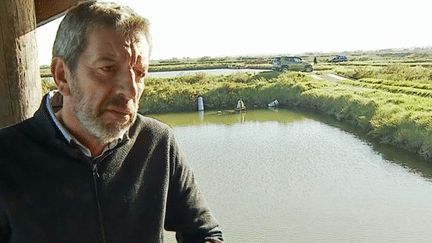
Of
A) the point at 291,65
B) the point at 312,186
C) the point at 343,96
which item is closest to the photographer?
the point at 312,186

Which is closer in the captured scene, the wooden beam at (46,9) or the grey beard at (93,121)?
the grey beard at (93,121)

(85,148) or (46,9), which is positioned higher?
(46,9)

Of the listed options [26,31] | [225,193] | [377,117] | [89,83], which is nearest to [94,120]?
[89,83]

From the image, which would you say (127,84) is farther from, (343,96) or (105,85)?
(343,96)

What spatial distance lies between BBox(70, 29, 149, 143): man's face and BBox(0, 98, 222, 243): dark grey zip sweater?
8cm

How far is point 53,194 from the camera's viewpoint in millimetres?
998

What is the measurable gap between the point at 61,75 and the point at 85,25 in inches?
5.6

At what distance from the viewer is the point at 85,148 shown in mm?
1046

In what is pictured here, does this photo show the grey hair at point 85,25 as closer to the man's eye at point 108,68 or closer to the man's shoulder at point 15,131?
the man's eye at point 108,68

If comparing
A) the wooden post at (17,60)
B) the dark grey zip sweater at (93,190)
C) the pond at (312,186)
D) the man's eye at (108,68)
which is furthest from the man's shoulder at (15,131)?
the pond at (312,186)

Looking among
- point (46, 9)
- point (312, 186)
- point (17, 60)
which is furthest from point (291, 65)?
point (17, 60)

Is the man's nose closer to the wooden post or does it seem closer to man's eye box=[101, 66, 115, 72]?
man's eye box=[101, 66, 115, 72]

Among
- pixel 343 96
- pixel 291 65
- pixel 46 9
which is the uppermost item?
pixel 46 9

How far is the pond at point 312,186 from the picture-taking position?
6.61 metres
